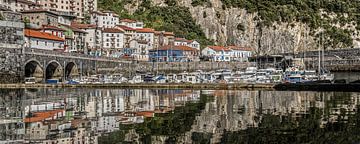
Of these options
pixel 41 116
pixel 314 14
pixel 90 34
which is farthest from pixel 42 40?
pixel 314 14

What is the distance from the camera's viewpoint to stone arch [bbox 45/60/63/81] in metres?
75.8

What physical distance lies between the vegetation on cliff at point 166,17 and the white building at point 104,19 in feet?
34.0

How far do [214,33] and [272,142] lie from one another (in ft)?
396

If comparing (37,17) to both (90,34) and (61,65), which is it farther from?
(61,65)

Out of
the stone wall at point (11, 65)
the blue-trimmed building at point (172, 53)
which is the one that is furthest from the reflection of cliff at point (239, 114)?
the blue-trimmed building at point (172, 53)

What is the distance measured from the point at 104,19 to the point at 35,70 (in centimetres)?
4915

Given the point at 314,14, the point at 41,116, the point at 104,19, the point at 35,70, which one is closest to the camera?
the point at 41,116

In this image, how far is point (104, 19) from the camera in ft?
391

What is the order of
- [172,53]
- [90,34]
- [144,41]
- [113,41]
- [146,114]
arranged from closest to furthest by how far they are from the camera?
[146,114]
[90,34]
[113,41]
[172,53]
[144,41]

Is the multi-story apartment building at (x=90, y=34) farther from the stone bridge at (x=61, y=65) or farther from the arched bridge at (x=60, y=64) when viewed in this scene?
the arched bridge at (x=60, y=64)

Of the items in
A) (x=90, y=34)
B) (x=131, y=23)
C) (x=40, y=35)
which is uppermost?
(x=131, y=23)

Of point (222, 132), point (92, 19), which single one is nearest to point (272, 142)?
point (222, 132)

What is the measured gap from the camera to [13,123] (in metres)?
24.8

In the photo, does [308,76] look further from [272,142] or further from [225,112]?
[272,142]
